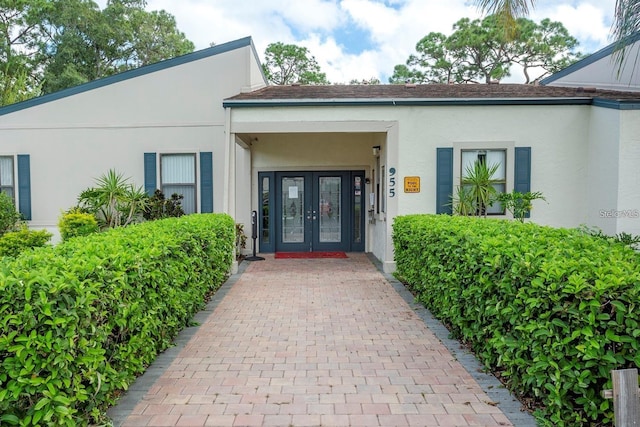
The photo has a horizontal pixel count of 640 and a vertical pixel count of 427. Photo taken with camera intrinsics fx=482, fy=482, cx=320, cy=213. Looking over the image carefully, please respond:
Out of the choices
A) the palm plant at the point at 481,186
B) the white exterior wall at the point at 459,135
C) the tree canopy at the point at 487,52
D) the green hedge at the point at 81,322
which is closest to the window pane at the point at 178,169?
the white exterior wall at the point at 459,135

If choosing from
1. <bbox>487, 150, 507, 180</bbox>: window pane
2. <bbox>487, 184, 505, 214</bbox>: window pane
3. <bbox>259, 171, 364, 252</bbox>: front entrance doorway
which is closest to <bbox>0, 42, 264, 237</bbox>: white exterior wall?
<bbox>259, 171, 364, 252</bbox>: front entrance doorway

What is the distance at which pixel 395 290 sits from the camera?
819 centimetres

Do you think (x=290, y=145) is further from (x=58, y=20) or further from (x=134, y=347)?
(x=58, y=20)

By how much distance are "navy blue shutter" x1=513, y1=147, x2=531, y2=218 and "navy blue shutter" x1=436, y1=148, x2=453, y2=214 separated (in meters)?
1.34

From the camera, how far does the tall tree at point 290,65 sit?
3186cm

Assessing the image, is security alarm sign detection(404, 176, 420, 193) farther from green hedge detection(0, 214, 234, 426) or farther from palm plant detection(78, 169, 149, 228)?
palm plant detection(78, 169, 149, 228)

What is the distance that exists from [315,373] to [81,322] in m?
2.17

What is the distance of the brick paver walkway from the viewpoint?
11.8 ft

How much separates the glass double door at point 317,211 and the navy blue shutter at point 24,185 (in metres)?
6.10

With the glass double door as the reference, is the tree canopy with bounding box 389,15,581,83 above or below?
above

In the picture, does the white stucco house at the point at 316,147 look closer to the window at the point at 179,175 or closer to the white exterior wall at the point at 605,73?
the window at the point at 179,175

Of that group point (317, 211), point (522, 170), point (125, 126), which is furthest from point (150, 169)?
point (522, 170)

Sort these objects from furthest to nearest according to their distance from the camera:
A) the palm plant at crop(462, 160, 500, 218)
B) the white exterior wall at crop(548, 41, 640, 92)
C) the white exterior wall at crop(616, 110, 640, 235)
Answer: the white exterior wall at crop(548, 41, 640, 92)
the palm plant at crop(462, 160, 500, 218)
the white exterior wall at crop(616, 110, 640, 235)

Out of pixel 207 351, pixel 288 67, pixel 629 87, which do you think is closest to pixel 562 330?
pixel 207 351
